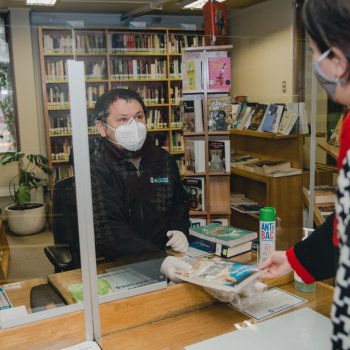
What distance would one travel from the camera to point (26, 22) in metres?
5.76

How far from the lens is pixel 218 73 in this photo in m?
2.81

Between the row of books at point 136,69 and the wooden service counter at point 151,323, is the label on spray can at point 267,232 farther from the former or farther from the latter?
the row of books at point 136,69

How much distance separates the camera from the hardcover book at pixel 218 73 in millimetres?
2740

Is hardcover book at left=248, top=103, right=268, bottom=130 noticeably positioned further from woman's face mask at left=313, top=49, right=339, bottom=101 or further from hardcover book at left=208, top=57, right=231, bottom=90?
woman's face mask at left=313, top=49, right=339, bottom=101

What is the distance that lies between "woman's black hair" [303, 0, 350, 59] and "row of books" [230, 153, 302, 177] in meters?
3.35

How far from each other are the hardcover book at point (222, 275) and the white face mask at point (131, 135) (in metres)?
0.49

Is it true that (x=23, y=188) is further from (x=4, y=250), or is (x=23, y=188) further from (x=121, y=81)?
(x=121, y=81)

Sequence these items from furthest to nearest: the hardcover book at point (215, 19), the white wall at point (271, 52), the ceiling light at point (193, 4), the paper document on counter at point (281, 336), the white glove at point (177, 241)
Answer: the ceiling light at point (193, 4) < the white wall at point (271, 52) < the hardcover book at point (215, 19) < the white glove at point (177, 241) < the paper document on counter at point (281, 336)

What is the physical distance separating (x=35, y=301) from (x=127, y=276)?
0.97 feet

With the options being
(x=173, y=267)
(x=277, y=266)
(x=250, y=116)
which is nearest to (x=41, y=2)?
(x=250, y=116)

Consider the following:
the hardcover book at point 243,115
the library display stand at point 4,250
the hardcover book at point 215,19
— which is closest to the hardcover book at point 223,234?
the library display stand at point 4,250

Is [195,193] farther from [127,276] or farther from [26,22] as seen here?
[26,22]

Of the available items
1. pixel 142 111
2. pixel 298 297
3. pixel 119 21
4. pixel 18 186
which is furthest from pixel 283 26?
pixel 298 297

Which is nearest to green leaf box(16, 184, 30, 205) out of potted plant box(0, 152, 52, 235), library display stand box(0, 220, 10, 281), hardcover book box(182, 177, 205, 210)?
potted plant box(0, 152, 52, 235)
